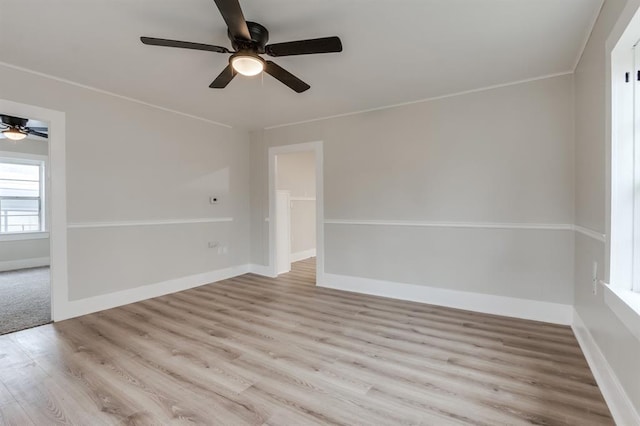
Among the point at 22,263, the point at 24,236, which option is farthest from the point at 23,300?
the point at 24,236

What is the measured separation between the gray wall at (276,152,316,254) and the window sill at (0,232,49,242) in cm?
498

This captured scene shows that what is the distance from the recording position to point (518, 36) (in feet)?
7.40

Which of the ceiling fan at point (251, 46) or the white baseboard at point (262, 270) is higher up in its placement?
the ceiling fan at point (251, 46)

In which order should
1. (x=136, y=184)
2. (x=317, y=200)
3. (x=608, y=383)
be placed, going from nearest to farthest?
(x=608, y=383)
(x=136, y=184)
(x=317, y=200)

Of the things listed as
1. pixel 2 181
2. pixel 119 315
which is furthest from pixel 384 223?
pixel 2 181

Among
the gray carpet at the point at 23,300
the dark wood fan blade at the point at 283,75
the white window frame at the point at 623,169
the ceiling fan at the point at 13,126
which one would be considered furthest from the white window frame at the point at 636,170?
the ceiling fan at the point at 13,126

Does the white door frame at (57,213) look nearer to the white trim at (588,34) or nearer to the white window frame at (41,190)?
the white window frame at (41,190)

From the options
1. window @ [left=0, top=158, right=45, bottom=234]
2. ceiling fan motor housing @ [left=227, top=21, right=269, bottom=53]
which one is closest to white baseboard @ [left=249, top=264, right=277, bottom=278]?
ceiling fan motor housing @ [left=227, top=21, right=269, bottom=53]

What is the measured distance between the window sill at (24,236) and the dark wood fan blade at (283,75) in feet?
21.4

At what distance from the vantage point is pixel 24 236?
18.9ft

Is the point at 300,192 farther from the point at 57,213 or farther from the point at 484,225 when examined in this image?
the point at 57,213

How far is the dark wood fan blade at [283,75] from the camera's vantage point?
2273 mm

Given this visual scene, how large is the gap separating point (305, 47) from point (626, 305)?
2.29 metres

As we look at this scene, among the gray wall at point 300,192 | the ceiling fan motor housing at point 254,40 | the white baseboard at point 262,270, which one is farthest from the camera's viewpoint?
the gray wall at point 300,192
